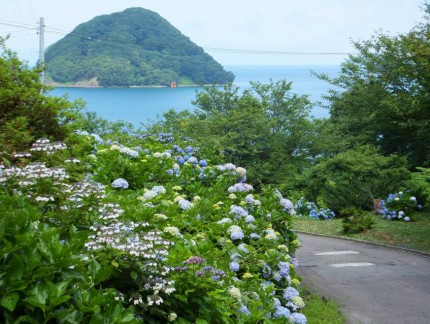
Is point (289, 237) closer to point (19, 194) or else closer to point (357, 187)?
point (19, 194)

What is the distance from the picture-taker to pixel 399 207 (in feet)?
53.7

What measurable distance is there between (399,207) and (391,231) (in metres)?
2.22

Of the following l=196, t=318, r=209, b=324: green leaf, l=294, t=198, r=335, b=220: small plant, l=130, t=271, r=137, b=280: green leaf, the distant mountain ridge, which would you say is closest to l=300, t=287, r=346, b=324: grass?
l=196, t=318, r=209, b=324: green leaf

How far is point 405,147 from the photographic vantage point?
22.4 meters

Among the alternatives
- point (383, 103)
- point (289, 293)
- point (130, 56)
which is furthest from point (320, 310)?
point (130, 56)

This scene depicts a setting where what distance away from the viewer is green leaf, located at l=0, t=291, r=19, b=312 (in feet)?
8.25

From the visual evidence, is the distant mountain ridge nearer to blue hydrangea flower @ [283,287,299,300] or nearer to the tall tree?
the tall tree

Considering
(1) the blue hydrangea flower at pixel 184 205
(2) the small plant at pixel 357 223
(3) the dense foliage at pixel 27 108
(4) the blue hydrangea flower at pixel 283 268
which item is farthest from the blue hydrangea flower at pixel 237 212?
(2) the small plant at pixel 357 223

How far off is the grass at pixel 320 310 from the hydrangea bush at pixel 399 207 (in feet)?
28.6

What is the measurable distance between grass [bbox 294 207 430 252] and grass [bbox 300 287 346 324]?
17.7 ft

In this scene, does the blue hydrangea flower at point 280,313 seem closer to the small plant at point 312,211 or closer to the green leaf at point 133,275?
the green leaf at point 133,275

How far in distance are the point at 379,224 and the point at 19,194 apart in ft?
42.9

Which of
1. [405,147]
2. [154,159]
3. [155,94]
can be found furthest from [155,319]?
[155,94]

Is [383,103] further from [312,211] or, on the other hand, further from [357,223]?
[357,223]
